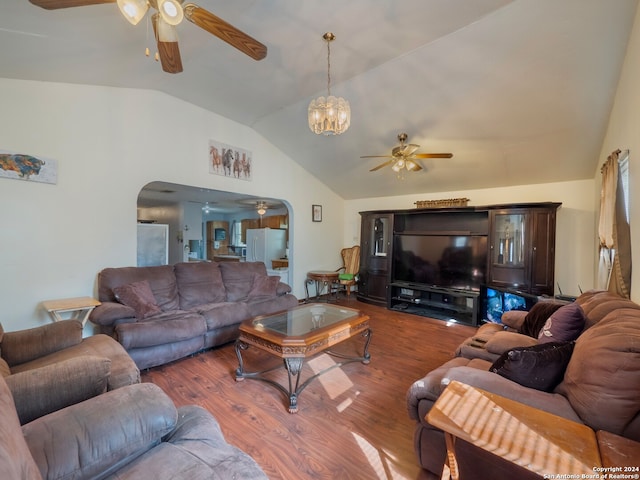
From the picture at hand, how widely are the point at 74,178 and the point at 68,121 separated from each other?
60 centimetres

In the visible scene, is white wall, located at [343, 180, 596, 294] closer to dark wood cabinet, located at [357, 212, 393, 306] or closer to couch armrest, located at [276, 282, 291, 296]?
dark wood cabinet, located at [357, 212, 393, 306]

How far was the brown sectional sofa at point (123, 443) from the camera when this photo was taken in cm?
90

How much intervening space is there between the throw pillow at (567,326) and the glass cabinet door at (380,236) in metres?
3.73

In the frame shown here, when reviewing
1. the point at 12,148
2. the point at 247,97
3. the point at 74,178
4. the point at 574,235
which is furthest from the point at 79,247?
the point at 574,235

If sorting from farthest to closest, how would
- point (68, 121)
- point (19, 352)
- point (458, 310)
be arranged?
point (458, 310)
point (68, 121)
point (19, 352)

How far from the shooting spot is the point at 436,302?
5031 mm

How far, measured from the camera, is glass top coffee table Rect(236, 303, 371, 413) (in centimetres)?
220

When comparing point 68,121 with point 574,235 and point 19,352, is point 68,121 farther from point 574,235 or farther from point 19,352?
point 574,235

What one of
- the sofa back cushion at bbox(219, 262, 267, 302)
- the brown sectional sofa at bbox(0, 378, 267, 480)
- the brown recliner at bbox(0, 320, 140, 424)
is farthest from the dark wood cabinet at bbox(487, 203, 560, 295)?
the brown recliner at bbox(0, 320, 140, 424)

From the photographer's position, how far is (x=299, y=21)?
2471 millimetres

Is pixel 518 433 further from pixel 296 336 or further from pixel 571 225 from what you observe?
pixel 571 225

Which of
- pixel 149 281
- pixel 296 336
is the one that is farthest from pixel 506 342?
pixel 149 281

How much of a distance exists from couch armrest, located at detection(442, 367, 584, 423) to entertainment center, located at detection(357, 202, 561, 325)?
247cm

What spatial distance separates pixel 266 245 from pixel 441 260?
3624mm
